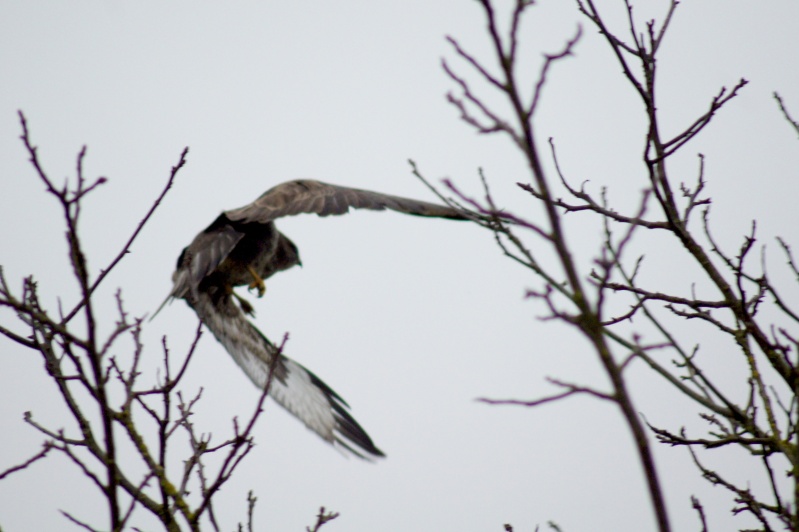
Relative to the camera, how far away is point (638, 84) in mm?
2979

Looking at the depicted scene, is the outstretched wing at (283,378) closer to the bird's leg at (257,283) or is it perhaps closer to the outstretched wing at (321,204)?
the bird's leg at (257,283)

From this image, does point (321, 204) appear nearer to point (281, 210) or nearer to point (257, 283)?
point (281, 210)

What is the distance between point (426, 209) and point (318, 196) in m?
0.71

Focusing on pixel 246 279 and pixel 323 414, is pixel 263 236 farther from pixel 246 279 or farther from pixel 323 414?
pixel 323 414

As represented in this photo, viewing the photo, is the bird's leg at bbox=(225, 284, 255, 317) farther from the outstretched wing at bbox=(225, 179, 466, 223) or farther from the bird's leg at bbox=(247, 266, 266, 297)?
the outstretched wing at bbox=(225, 179, 466, 223)

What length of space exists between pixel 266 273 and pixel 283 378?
44.2 inches

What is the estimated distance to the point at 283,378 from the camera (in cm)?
608

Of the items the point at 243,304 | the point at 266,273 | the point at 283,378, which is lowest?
the point at 283,378

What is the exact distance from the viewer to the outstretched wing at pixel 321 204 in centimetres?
472

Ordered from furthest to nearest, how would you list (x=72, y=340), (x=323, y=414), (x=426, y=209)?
(x=323, y=414) → (x=426, y=209) → (x=72, y=340)

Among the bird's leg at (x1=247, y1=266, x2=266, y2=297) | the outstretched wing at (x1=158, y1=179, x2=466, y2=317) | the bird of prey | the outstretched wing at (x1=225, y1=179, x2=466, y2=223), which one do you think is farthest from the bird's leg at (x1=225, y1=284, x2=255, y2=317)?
the outstretched wing at (x1=225, y1=179, x2=466, y2=223)

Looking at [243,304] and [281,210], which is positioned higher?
[243,304]

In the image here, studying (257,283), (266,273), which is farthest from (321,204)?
(266,273)

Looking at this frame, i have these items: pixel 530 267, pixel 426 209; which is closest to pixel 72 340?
pixel 530 267
